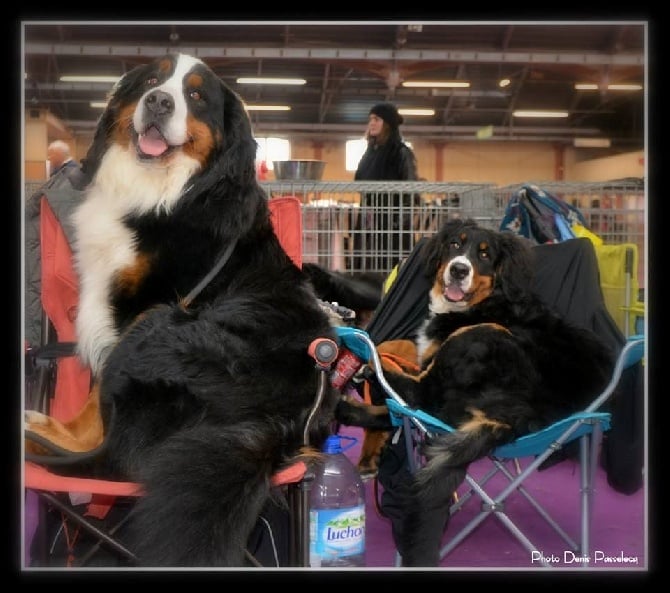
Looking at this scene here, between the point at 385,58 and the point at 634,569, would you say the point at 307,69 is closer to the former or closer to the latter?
the point at 385,58

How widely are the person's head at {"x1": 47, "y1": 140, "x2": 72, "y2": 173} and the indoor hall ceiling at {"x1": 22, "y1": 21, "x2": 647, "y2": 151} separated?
3.6 inches

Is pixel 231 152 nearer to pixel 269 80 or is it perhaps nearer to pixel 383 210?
pixel 269 80

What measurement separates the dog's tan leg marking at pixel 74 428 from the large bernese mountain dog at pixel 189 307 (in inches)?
0.9

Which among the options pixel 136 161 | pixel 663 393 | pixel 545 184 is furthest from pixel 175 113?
pixel 545 184

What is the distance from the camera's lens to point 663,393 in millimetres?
2521

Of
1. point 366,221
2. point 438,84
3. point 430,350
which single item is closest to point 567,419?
point 430,350

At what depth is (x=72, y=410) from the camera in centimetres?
291

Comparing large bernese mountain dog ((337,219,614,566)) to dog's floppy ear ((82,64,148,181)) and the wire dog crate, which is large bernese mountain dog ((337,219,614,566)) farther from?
the wire dog crate

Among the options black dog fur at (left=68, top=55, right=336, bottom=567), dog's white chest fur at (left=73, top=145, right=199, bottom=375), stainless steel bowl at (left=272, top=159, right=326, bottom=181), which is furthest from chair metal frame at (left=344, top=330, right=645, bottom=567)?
stainless steel bowl at (left=272, top=159, right=326, bottom=181)

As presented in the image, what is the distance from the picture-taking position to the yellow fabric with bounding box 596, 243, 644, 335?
13.4 feet

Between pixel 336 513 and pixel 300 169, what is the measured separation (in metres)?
2.52

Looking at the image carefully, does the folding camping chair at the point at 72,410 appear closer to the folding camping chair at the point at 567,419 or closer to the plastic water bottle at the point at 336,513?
the plastic water bottle at the point at 336,513

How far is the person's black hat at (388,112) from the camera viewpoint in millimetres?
4855

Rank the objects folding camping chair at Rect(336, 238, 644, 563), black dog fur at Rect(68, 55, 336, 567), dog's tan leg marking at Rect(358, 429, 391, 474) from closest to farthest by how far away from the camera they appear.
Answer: black dog fur at Rect(68, 55, 336, 567)
folding camping chair at Rect(336, 238, 644, 563)
dog's tan leg marking at Rect(358, 429, 391, 474)
